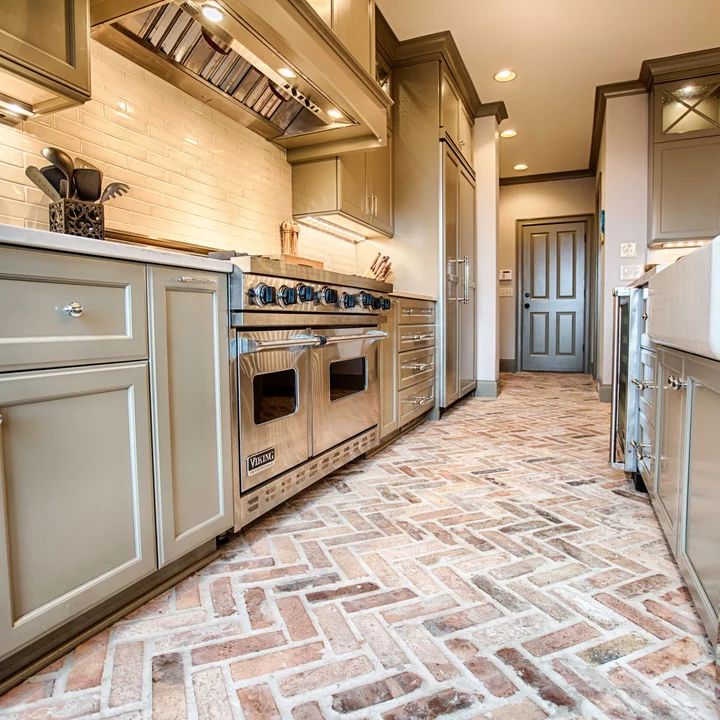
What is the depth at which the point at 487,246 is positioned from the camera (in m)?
4.82

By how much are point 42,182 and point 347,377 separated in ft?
4.69

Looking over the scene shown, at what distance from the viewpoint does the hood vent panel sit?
1849 mm

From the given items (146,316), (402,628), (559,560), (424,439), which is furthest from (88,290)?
(424,439)

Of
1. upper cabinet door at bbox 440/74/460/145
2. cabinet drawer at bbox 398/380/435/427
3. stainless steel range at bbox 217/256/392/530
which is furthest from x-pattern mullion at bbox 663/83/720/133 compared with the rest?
stainless steel range at bbox 217/256/392/530

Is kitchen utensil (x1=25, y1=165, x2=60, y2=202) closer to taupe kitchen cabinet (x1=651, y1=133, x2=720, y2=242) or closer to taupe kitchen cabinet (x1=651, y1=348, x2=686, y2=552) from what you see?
taupe kitchen cabinet (x1=651, y1=348, x2=686, y2=552)

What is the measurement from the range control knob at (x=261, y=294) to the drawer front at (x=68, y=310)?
42 centimetres

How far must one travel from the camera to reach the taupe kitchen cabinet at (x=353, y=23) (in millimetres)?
2262

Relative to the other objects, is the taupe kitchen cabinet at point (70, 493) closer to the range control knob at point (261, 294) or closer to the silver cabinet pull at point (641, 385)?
the range control knob at point (261, 294)

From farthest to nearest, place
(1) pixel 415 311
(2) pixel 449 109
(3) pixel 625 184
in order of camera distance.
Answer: (3) pixel 625 184 < (2) pixel 449 109 < (1) pixel 415 311

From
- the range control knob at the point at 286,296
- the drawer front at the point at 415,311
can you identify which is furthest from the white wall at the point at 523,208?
the range control knob at the point at 286,296

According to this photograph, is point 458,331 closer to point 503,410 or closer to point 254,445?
point 503,410

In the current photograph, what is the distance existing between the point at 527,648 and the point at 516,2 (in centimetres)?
372

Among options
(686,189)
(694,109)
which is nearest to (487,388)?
(686,189)

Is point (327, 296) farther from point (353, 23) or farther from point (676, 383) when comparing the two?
point (353, 23)
